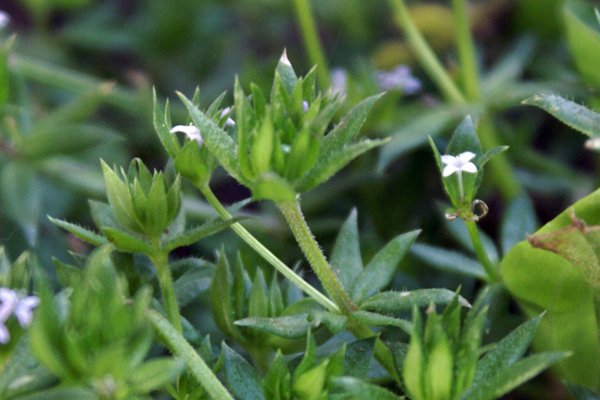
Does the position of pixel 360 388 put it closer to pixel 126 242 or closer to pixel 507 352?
pixel 507 352

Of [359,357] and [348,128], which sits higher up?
[348,128]

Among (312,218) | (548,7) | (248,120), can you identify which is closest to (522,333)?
(248,120)

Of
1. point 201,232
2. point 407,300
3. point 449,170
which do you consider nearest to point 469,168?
point 449,170

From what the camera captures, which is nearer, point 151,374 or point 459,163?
point 151,374

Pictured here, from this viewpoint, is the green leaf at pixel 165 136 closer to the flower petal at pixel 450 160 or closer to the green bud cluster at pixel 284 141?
the green bud cluster at pixel 284 141

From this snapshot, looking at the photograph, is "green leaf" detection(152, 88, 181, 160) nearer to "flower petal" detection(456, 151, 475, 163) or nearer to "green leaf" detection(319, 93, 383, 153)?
"green leaf" detection(319, 93, 383, 153)

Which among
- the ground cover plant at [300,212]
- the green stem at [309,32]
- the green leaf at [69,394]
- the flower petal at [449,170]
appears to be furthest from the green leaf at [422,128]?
A: the green leaf at [69,394]

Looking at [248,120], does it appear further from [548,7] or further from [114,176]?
[548,7]
